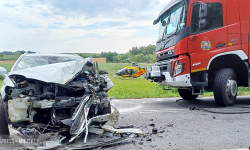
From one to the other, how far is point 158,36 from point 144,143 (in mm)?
4788

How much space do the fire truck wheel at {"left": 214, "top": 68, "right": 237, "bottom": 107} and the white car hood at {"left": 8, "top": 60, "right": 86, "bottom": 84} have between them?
3872 mm

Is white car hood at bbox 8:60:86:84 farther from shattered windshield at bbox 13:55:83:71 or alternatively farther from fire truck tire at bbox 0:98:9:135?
shattered windshield at bbox 13:55:83:71

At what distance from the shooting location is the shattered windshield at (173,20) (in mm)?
5934

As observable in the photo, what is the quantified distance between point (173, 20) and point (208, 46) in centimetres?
128

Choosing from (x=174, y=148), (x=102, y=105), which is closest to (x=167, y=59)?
(x=102, y=105)

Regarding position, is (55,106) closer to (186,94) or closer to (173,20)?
(173,20)

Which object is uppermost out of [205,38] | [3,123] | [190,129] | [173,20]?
[173,20]

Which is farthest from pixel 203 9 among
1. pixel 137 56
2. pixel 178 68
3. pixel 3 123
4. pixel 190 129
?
pixel 137 56

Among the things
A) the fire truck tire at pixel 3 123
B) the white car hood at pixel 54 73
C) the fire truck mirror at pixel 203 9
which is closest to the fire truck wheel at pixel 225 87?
the fire truck mirror at pixel 203 9

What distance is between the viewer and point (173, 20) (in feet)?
21.0

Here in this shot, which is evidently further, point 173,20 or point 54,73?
point 173,20

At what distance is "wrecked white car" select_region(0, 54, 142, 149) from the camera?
3072 mm

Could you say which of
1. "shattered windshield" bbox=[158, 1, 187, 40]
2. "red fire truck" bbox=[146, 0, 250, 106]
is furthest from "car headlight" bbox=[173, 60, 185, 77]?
"shattered windshield" bbox=[158, 1, 187, 40]

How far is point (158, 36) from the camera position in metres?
7.33
